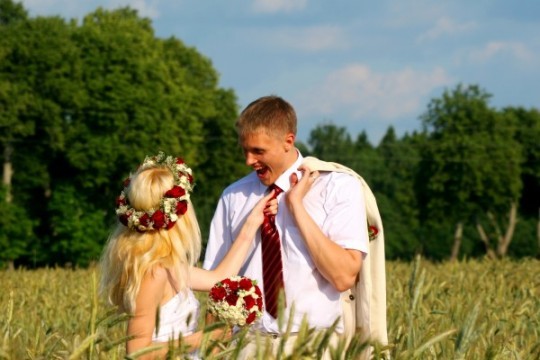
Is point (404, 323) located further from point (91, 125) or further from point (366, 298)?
point (91, 125)

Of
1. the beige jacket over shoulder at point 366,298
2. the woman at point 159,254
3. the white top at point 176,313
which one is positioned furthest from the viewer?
the beige jacket over shoulder at point 366,298

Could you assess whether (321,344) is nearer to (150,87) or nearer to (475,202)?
(150,87)

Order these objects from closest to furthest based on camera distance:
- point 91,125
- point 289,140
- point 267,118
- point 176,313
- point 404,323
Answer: point 176,313 < point 267,118 < point 289,140 < point 404,323 < point 91,125

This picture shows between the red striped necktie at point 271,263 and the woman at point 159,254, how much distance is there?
0.07 meters

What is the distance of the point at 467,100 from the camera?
83688 mm

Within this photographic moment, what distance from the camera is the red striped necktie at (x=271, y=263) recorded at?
16.8 feet

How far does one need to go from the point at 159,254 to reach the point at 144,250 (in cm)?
7

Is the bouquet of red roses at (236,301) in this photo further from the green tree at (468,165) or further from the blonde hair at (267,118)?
the green tree at (468,165)

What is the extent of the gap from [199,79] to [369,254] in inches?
2544

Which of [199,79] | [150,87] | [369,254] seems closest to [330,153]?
[199,79]

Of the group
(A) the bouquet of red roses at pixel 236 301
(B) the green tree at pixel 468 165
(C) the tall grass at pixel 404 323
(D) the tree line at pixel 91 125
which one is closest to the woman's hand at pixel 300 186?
(A) the bouquet of red roses at pixel 236 301

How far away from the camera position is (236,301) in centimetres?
460

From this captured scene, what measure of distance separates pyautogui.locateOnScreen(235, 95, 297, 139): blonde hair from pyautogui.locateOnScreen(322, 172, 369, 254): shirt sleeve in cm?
33

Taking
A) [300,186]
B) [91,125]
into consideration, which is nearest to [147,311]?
[300,186]
